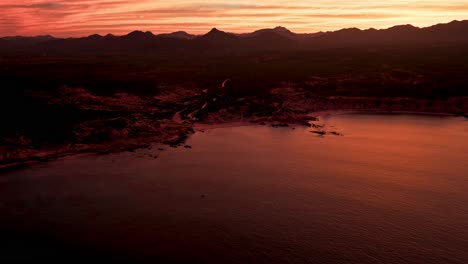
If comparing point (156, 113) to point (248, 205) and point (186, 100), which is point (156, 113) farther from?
point (248, 205)

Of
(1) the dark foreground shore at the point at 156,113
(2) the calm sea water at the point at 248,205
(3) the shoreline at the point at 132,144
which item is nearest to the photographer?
(2) the calm sea water at the point at 248,205

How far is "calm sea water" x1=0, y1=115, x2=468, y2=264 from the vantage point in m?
31.7

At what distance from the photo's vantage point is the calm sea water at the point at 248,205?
1247 inches

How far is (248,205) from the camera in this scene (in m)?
39.5

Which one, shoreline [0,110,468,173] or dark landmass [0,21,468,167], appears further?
dark landmass [0,21,468,167]

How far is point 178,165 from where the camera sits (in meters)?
52.5

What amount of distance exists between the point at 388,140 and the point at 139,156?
37.6 meters

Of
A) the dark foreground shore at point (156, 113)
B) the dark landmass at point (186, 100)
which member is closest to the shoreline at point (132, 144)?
the dark foreground shore at point (156, 113)

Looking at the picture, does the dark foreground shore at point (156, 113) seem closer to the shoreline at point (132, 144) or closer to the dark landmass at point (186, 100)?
the shoreline at point (132, 144)

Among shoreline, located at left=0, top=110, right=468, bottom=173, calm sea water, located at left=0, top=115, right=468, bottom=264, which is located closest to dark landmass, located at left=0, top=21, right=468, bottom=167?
shoreline, located at left=0, top=110, right=468, bottom=173

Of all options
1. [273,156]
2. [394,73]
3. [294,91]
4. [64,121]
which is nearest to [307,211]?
[273,156]

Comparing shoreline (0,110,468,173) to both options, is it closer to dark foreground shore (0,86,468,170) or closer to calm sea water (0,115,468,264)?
dark foreground shore (0,86,468,170)

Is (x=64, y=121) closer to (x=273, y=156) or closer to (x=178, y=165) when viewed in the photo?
(x=178, y=165)

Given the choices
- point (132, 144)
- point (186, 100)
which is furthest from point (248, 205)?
point (186, 100)
